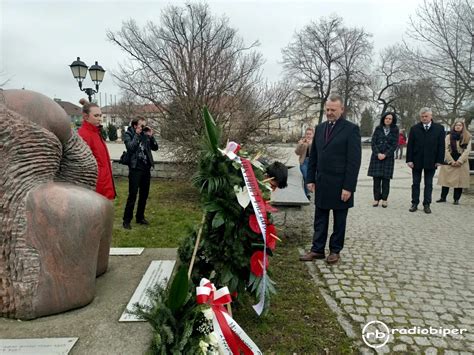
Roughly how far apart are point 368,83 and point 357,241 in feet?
104

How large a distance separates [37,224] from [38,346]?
0.78 metres

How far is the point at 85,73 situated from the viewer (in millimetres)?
11594

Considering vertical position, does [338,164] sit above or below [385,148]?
below

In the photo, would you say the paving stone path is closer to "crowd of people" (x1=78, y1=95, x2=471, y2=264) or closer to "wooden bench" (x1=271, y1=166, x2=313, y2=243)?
"crowd of people" (x1=78, y1=95, x2=471, y2=264)

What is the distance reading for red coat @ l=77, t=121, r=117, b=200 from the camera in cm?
417

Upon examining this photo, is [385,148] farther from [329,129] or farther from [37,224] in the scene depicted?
[37,224]

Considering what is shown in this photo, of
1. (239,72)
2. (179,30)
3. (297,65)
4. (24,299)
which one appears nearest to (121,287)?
(24,299)

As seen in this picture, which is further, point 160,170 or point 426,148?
point 160,170

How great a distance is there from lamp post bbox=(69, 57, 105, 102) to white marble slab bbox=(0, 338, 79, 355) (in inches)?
428

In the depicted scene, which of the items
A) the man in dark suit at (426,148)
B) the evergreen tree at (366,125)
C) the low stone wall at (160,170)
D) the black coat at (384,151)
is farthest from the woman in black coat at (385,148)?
the evergreen tree at (366,125)

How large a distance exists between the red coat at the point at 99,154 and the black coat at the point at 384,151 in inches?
202

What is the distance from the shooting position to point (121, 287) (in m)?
2.93

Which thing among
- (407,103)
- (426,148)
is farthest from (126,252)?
(407,103)

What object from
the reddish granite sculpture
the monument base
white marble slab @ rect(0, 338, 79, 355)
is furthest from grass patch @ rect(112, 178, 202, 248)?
white marble slab @ rect(0, 338, 79, 355)
